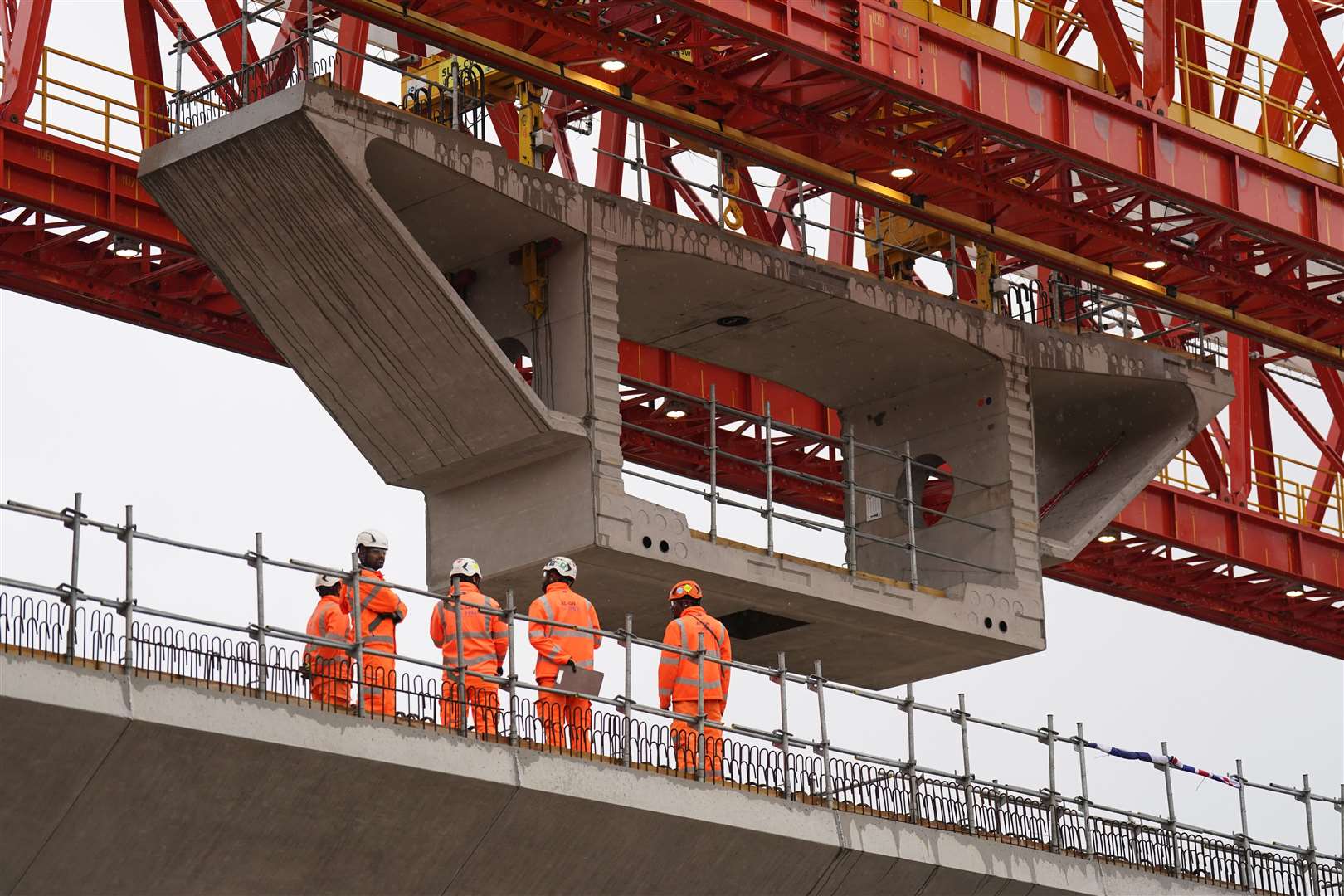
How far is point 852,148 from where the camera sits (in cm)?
3166

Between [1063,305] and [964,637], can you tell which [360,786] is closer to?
[964,637]

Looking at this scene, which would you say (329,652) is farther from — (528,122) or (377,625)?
(528,122)

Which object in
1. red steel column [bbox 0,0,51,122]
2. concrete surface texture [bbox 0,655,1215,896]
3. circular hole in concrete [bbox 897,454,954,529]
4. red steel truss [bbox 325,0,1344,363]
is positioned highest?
red steel column [bbox 0,0,51,122]

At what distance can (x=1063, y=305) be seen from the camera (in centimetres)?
3791

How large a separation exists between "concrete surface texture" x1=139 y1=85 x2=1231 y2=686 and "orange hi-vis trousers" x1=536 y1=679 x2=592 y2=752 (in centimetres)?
480

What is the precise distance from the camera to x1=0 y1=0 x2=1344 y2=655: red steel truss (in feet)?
96.8

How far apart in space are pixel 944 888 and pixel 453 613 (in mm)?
6745

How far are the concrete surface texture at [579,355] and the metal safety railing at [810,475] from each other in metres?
0.14

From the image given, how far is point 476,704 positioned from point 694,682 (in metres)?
2.87

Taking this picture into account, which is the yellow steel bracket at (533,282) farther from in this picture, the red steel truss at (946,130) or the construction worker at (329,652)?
the construction worker at (329,652)

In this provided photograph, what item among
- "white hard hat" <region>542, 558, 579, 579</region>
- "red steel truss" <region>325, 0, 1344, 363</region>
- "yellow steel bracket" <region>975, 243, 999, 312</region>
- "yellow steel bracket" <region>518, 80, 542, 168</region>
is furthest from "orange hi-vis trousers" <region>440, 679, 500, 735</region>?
"yellow steel bracket" <region>975, 243, 999, 312</region>

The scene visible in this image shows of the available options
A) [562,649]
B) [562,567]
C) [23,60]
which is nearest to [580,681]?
[562,649]

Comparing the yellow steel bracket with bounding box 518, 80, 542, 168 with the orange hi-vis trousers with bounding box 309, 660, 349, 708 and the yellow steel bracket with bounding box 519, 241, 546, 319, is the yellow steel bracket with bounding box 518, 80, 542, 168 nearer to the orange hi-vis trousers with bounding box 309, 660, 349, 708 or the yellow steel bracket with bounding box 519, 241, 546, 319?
the yellow steel bracket with bounding box 519, 241, 546, 319

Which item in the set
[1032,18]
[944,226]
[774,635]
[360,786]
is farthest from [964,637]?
[360,786]
